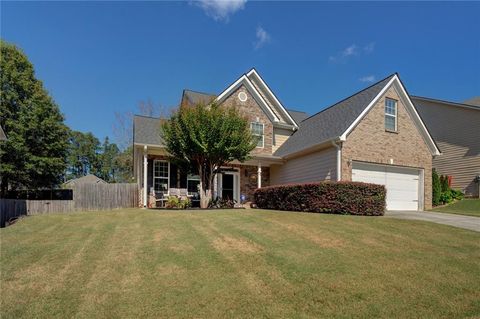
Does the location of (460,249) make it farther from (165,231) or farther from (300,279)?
(165,231)

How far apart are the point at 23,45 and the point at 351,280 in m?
35.0

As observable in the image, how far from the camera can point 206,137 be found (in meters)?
14.2

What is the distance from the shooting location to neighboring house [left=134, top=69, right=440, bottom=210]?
1563cm

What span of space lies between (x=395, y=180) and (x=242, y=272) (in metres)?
13.2

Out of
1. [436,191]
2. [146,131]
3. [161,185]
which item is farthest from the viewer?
[436,191]

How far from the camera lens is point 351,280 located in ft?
18.3

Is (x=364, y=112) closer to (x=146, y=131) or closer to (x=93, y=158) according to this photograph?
(x=146, y=131)

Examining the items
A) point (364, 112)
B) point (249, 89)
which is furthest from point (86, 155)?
point (364, 112)

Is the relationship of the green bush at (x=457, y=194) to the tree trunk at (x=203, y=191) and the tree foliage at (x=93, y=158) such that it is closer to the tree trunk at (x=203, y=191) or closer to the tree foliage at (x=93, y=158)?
the tree trunk at (x=203, y=191)

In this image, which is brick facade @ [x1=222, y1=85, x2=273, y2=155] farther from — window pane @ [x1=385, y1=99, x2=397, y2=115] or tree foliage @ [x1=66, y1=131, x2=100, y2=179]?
tree foliage @ [x1=66, y1=131, x2=100, y2=179]

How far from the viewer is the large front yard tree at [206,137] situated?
14156mm

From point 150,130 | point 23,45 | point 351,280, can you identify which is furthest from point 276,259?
point 23,45

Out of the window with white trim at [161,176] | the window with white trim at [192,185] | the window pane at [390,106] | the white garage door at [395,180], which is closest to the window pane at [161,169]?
the window with white trim at [161,176]

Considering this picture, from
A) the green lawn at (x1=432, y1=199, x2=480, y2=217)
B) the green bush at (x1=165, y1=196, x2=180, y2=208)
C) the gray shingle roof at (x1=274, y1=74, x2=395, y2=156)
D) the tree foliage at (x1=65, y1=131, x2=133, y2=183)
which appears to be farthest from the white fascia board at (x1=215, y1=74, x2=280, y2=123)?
the tree foliage at (x1=65, y1=131, x2=133, y2=183)
